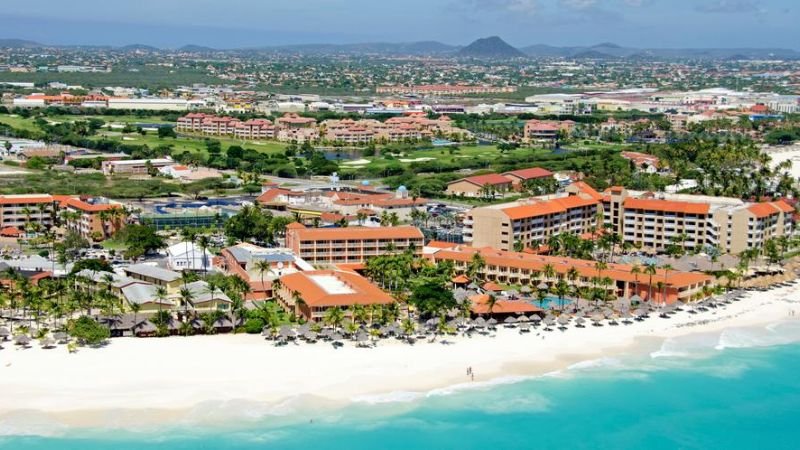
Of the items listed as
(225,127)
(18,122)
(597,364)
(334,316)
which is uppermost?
(18,122)

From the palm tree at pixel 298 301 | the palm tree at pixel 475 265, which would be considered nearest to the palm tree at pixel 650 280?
the palm tree at pixel 475 265

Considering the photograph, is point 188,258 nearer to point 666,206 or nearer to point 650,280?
point 650,280

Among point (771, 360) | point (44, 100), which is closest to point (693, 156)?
point (771, 360)

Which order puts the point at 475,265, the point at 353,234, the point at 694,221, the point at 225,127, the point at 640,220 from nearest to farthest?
the point at 475,265 < the point at 353,234 < the point at 694,221 < the point at 640,220 < the point at 225,127

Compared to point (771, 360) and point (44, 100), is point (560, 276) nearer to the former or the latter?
point (771, 360)

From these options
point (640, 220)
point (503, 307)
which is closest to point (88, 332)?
point (503, 307)

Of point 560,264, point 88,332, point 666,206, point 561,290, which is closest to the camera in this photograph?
point 88,332

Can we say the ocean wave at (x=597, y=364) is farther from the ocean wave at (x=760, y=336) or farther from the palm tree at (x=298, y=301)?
the palm tree at (x=298, y=301)
